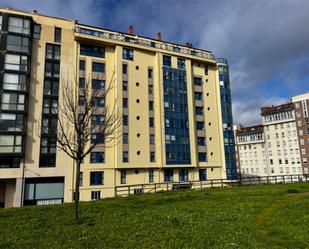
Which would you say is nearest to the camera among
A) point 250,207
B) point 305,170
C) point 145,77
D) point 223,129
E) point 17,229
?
point 17,229

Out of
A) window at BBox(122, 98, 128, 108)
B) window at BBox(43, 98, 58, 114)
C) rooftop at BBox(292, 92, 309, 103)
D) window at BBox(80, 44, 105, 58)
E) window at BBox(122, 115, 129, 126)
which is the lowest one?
window at BBox(122, 115, 129, 126)

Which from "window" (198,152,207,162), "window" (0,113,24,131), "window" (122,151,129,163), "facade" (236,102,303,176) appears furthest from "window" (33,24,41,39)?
"facade" (236,102,303,176)

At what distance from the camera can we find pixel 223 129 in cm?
5397

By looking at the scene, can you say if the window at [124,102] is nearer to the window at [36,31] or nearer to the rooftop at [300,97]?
the window at [36,31]

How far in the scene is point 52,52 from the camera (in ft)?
143

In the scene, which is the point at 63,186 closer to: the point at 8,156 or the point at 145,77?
the point at 8,156

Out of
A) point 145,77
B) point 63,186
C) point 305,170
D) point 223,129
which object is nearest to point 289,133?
point 305,170

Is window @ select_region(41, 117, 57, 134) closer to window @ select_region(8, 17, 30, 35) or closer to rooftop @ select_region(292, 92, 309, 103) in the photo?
window @ select_region(8, 17, 30, 35)

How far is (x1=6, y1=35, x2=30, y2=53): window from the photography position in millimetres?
40397

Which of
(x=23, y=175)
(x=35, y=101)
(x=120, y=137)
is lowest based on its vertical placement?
(x=23, y=175)

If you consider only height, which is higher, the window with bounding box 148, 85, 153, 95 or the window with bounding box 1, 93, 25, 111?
the window with bounding box 148, 85, 153, 95

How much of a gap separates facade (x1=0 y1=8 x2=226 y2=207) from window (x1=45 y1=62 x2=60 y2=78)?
0.16 meters

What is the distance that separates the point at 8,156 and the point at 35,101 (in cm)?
916

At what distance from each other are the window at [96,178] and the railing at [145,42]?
2401 cm
